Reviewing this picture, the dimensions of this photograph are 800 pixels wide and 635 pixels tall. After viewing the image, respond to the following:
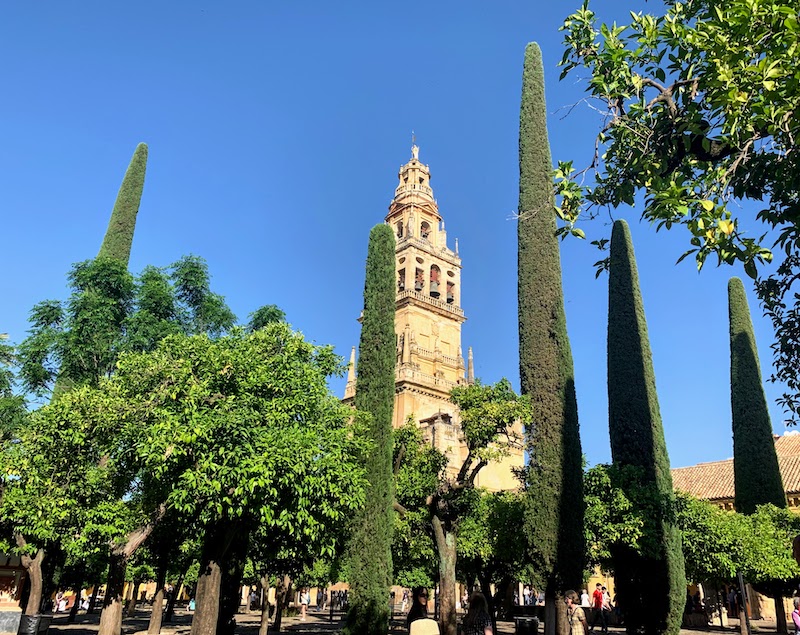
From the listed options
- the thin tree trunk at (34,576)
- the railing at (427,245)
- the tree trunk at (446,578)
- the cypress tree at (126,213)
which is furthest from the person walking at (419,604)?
the railing at (427,245)

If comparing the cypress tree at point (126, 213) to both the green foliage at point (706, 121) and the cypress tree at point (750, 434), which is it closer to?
the green foliage at point (706, 121)

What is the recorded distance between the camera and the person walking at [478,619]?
874cm

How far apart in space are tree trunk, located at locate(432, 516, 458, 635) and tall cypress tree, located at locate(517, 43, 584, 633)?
11.2 feet

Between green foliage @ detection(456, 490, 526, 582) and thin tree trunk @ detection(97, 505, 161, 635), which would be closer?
thin tree trunk @ detection(97, 505, 161, 635)

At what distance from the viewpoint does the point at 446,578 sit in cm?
1955

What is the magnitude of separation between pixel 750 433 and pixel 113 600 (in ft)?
105

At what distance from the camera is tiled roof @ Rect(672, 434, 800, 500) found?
39.3m

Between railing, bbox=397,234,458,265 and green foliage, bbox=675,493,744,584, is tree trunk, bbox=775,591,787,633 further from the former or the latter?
railing, bbox=397,234,458,265

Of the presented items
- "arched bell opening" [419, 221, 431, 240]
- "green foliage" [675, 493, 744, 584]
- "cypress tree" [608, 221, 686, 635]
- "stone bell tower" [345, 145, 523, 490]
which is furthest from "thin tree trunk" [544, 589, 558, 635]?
"arched bell opening" [419, 221, 431, 240]

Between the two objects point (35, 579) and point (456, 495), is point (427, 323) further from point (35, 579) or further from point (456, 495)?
point (35, 579)

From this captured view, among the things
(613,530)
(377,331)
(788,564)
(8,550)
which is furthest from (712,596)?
(8,550)

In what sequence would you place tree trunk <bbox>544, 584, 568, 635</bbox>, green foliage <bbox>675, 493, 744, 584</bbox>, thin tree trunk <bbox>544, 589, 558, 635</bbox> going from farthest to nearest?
green foliage <bbox>675, 493, 744, 584</bbox> → thin tree trunk <bbox>544, 589, 558, 635</bbox> → tree trunk <bbox>544, 584, 568, 635</bbox>

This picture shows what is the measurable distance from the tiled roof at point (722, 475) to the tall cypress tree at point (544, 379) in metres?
26.5

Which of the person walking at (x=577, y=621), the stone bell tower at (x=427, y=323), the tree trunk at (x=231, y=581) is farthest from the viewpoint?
the stone bell tower at (x=427, y=323)
